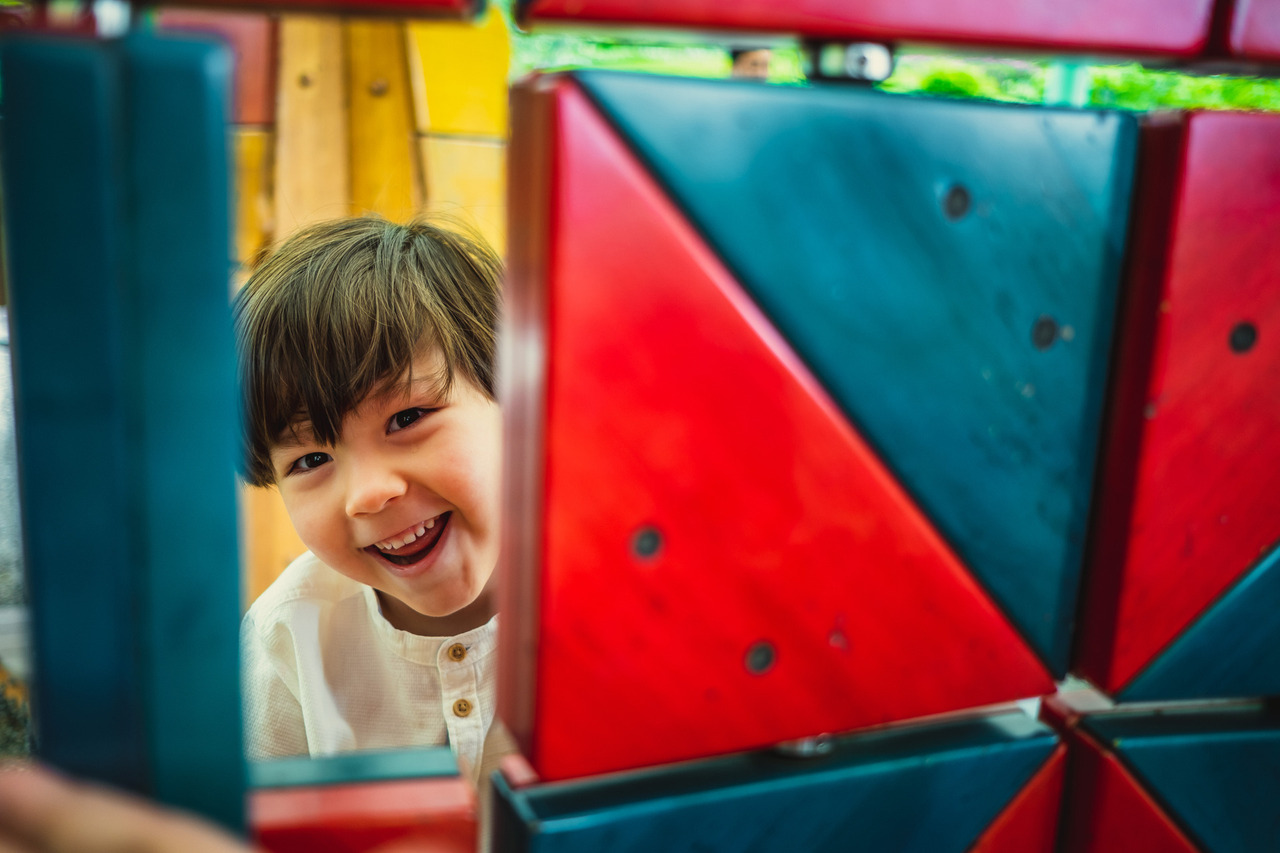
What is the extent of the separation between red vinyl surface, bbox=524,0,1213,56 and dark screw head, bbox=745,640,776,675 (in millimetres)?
271

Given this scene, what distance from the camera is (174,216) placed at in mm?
326

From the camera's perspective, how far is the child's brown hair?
0.85 metres

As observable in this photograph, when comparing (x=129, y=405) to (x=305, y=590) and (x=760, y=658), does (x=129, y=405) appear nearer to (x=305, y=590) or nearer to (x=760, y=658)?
(x=760, y=658)

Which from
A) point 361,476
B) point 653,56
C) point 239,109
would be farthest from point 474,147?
point 361,476

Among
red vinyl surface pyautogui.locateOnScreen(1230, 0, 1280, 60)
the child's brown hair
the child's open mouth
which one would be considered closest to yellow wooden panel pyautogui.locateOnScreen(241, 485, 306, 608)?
the child's brown hair

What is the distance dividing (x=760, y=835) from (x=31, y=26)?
0.44 metres

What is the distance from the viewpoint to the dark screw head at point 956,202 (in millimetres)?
405

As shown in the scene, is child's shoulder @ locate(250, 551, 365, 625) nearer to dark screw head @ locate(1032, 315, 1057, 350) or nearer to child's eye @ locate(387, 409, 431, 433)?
child's eye @ locate(387, 409, 431, 433)

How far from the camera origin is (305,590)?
1.11 metres

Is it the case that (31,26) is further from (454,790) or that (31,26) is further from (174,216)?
(454,790)

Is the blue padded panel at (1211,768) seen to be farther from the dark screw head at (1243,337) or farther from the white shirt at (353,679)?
the white shirt at (353,679)

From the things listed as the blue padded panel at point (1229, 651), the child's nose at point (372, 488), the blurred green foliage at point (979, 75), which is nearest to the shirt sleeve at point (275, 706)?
the child's nose at point (372, 488)

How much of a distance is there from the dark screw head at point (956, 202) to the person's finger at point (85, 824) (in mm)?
391

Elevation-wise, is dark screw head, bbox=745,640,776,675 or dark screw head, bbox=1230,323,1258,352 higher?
dark screw head, bbox=1230,323,1258,352
